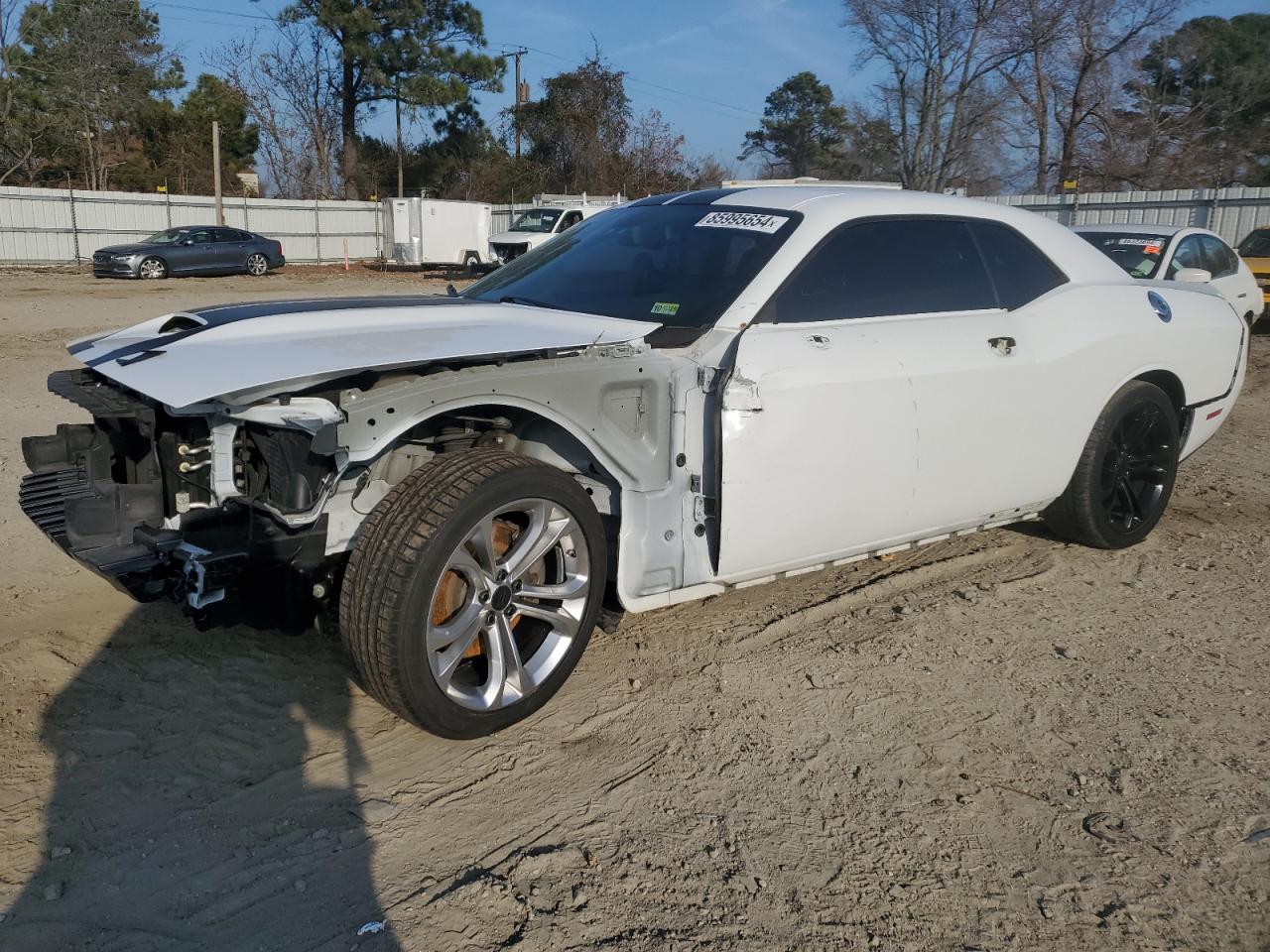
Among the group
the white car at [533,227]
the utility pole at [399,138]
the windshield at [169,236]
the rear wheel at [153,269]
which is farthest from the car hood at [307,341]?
the utility pole at [399,138]

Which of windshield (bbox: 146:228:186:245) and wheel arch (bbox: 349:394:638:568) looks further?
windshield (bbox: 146:228:186:245)

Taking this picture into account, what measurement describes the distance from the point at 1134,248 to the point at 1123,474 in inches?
252

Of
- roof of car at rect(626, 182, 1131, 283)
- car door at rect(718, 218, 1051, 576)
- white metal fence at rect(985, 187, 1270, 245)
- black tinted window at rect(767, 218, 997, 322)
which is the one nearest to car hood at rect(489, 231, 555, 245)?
white metal fence at rect(985, 187, 1270, 245)

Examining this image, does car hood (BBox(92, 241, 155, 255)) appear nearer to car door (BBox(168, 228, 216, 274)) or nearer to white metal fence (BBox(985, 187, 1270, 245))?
car door (BBox(168, 228, 216, 274))

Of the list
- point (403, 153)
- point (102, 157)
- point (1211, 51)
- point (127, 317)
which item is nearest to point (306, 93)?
point (403, 153)

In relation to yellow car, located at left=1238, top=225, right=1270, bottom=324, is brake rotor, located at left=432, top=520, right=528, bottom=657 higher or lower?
lower

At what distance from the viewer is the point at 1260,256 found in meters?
15.3

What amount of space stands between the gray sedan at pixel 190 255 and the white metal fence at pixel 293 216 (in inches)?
148

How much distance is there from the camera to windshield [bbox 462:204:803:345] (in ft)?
12.5

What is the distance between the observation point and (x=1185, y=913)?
2.54m

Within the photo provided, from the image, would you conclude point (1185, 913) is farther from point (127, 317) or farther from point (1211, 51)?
point (1211, 51)

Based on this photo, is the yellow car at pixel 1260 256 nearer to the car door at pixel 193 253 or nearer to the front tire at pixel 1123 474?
the front tire at pixel 1123 474

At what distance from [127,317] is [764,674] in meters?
14.5

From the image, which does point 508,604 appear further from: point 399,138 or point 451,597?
point 399,138
